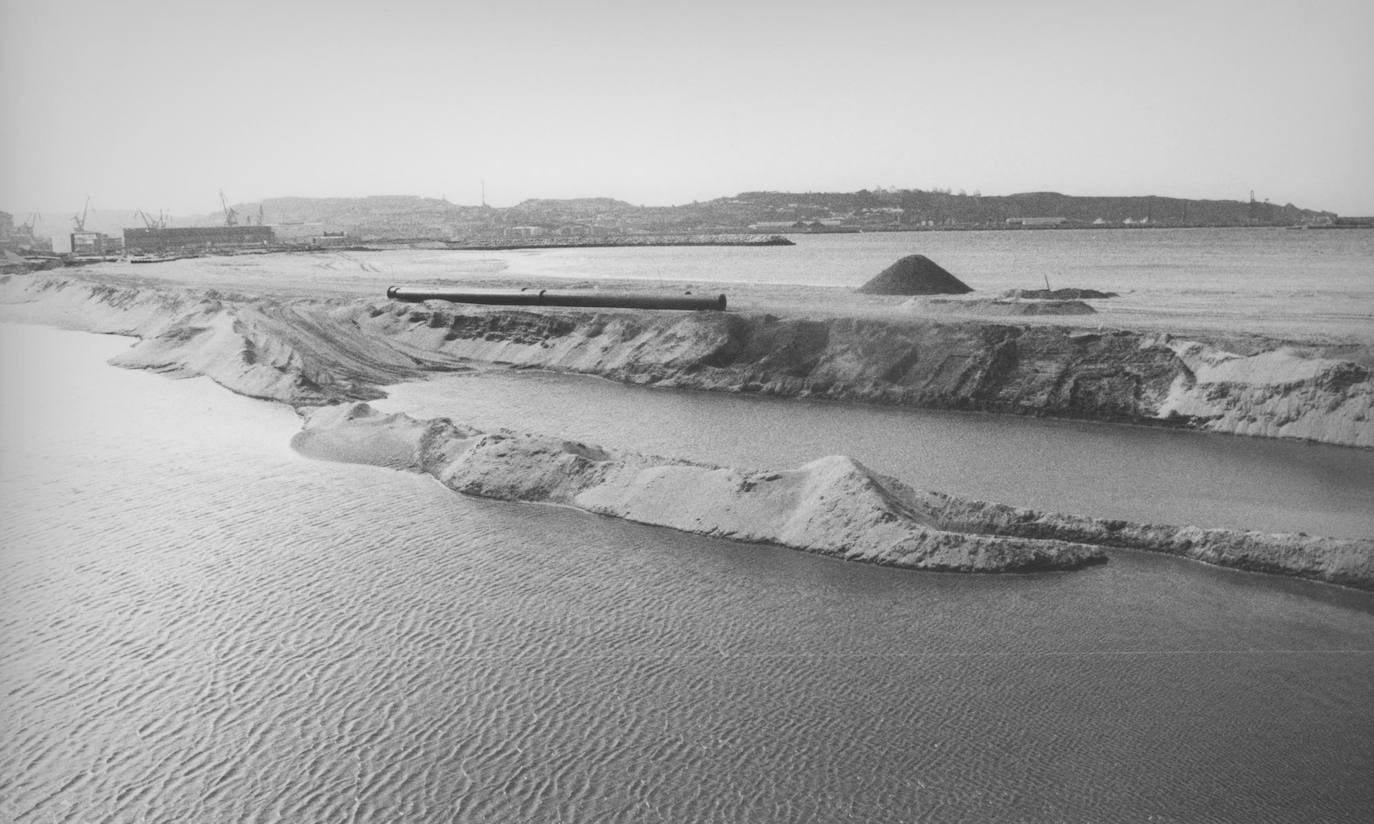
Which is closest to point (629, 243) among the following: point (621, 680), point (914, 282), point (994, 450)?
point (914, 282)

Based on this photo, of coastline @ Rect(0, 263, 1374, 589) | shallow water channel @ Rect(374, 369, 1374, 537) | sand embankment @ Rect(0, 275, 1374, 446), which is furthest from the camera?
sand embankment @ Rect(0, 275, 1374, 446)

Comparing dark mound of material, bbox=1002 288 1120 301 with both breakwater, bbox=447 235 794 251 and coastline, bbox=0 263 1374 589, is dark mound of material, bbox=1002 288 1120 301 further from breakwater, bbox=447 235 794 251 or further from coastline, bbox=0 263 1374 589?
breakwater, bbox=447 235 794 251

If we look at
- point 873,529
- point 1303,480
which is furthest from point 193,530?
point 1303,480

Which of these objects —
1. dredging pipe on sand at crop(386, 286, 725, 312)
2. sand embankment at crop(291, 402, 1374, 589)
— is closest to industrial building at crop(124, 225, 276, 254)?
dredging pipe on sand at crop(386, 286, 725, 312)

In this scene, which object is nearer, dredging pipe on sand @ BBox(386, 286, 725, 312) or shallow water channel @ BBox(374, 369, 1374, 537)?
shallow water channel @ BBox(374, 369, 1374, 537)

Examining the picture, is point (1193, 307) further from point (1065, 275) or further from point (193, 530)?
point (193, 530)

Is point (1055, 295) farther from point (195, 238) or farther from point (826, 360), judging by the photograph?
point (195, 238)
